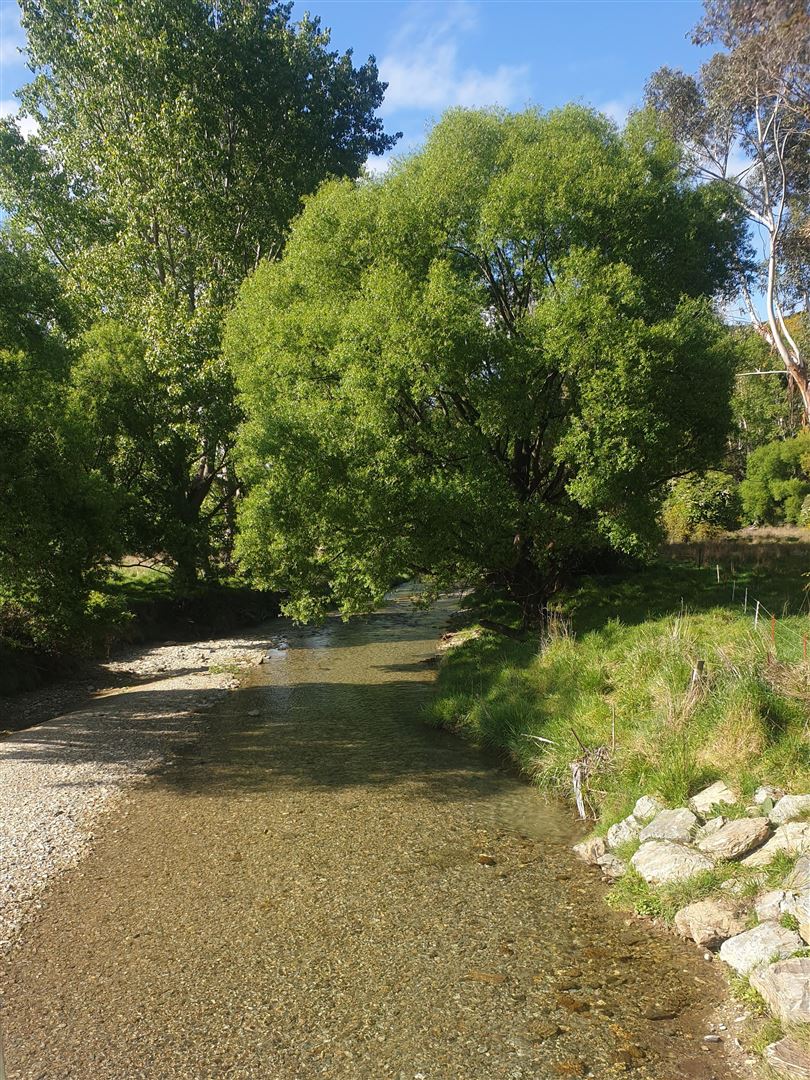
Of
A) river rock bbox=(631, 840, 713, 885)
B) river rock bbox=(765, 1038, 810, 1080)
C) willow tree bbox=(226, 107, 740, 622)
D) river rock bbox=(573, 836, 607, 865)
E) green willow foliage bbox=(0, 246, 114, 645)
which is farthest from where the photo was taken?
willow tree bbox=(226, 107, 740, 622)

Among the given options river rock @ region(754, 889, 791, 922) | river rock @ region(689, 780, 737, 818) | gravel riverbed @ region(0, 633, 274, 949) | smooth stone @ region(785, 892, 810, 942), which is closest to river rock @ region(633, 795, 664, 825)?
river rock @ region(689, 780, 737, 818)

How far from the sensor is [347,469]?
53.1 feet

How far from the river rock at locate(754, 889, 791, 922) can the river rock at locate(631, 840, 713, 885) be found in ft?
2.60

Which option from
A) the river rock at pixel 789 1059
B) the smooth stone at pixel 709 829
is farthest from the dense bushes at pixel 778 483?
the river rock at pixel 789 1059

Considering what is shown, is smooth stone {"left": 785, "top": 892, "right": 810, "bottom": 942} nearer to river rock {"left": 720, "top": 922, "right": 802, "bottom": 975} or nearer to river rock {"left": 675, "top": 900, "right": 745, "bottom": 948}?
river rock {"left": 720, "top": 922, "right": 802, "bottom": 975}

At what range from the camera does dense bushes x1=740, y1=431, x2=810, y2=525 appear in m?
34.7

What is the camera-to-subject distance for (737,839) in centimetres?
773

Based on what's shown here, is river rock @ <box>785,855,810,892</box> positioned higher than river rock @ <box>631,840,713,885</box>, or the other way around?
river rock @ <box>785,855,810,892</box>

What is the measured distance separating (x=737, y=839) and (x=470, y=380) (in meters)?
11.2

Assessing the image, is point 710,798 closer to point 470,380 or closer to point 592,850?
point 592,850

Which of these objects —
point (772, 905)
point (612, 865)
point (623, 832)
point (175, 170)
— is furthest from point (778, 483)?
point (772, 905)

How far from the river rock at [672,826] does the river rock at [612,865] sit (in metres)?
0.39

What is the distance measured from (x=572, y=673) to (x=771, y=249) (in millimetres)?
20558

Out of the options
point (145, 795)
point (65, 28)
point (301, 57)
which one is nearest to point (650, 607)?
point (145, 795)
